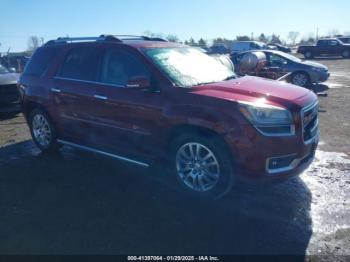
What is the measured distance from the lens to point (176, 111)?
14.4 ft

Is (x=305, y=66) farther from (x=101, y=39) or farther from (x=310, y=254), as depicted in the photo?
(x=310, y=254)

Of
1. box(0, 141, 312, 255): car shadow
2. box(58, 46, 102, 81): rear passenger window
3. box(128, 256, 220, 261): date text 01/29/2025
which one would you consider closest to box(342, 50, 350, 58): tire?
box(0, 141, 312, 255): car shadow

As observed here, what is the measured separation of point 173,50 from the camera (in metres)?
5.30

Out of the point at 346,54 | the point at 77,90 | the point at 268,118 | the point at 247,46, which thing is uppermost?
the point at 77,90

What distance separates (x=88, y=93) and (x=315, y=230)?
3574 millimetres

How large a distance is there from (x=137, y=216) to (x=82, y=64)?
271cm

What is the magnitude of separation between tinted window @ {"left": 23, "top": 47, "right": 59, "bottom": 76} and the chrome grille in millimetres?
4162

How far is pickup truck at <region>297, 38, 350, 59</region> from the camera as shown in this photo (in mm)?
32375

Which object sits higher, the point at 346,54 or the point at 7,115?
the point at 7,115

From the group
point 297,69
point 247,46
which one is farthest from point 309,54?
point 297,69

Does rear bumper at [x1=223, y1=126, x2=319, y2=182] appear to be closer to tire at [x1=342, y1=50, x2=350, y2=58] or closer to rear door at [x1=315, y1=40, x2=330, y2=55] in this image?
rear door at [x1=315, y1=40, x2=330, y2=55]

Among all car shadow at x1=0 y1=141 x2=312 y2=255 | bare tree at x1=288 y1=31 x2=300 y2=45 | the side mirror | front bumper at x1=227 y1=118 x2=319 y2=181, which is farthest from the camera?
bare tree at x1=288 y1=31 x2=300 y2=45

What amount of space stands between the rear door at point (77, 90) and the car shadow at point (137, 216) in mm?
685

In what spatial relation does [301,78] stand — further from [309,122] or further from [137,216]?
[137,216]
